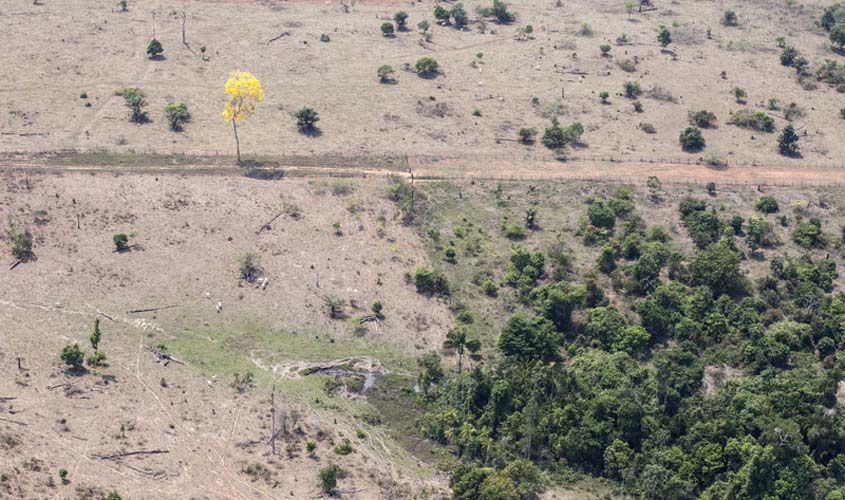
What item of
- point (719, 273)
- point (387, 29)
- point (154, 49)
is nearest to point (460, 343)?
point (719, 273)

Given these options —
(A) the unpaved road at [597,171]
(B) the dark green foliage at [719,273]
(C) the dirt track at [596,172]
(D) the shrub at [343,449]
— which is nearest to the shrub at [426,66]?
(A) the unpaved road at [597,171]

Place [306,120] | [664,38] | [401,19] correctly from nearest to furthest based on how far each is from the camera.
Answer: [306,120] < [664,38] < [401,19]

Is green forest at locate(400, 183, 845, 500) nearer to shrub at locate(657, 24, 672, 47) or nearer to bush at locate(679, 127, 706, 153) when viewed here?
bush at locate(679, 127, 706, 153)

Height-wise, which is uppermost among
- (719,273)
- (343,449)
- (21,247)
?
(21,247)

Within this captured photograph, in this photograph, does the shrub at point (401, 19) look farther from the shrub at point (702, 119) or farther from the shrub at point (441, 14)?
the shrub at point (702, 119)

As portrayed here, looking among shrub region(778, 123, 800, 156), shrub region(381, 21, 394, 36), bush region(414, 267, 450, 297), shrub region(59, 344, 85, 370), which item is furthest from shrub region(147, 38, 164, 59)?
→ shrub region(778, 123, 800, 156)

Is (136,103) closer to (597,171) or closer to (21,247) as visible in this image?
(21,247)

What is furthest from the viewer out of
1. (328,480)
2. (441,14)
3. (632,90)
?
(441,14)
